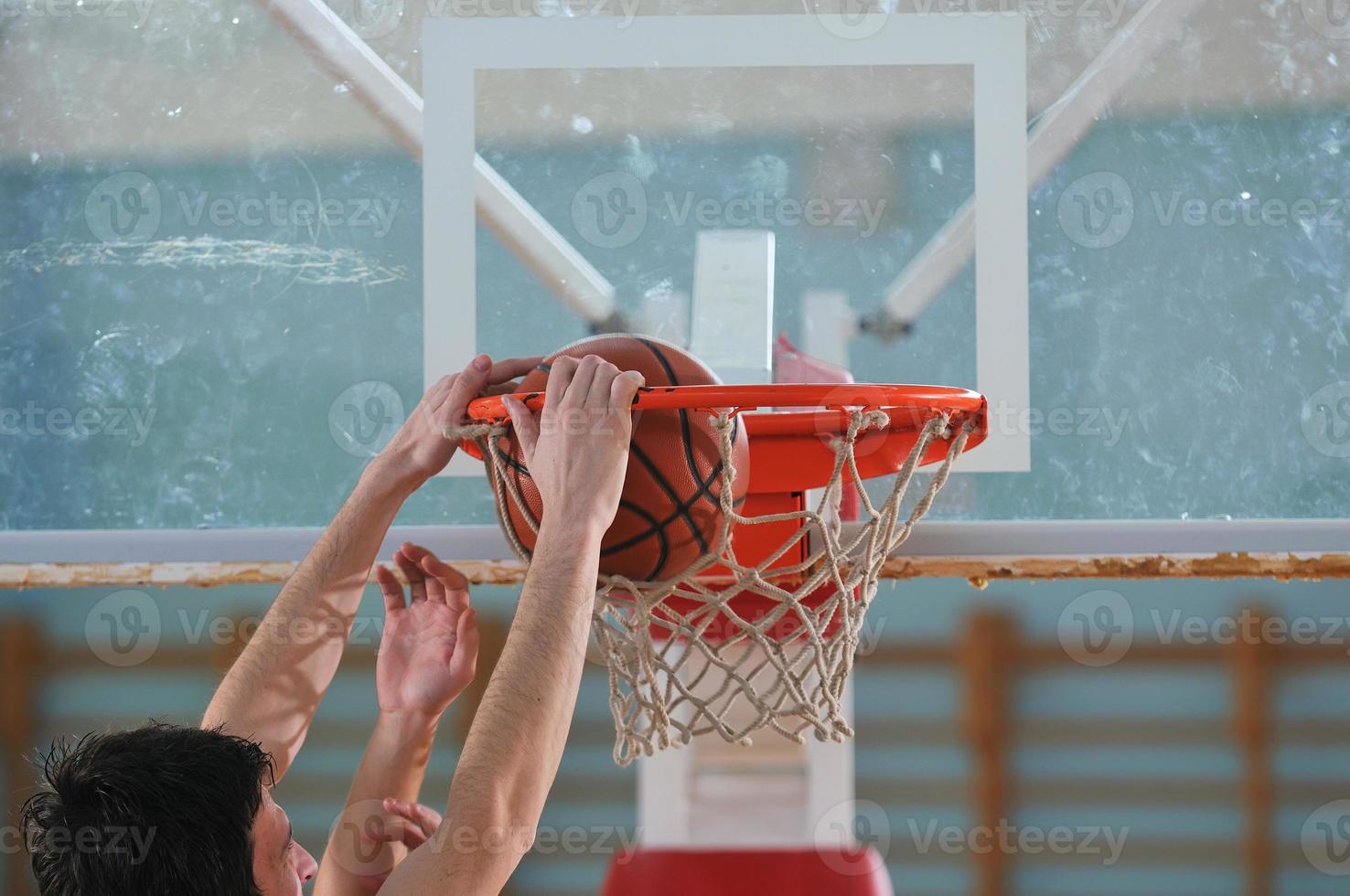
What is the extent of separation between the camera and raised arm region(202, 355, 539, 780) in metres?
1.38

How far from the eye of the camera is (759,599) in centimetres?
151

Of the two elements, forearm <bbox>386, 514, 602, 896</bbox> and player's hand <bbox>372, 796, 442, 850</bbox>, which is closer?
forearm <bbox>386, 514, 602, 896</bbox>

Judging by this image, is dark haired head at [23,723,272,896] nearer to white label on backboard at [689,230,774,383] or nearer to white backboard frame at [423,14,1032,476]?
white backboard frame at [423,14,1032,476]

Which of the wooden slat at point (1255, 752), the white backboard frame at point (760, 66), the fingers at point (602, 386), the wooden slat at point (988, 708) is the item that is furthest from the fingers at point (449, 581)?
the wooden slat at point (1255, 752)

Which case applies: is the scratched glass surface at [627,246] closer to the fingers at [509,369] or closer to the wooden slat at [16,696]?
the fingers at [509,369]

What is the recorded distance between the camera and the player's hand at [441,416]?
53.3 inches

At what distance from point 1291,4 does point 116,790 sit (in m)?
2.13

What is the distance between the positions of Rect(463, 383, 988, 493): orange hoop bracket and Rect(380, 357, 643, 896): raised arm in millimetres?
83

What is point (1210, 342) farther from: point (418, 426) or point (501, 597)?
point (501, 597)

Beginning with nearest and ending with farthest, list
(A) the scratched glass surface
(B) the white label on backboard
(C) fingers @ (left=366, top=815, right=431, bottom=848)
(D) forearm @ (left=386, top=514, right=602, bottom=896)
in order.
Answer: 1. (D) forearm @ (left=386, top=514, right=602, bottom=896)
2. (C) fingers @ (left=366, top=815, right=431, bottom=848)
3. (B) the white label on backboard
4. (A) the scratched glass surface

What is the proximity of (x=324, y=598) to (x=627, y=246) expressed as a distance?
0.73 m

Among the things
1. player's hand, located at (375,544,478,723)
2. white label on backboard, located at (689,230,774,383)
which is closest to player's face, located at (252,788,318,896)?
player's hand, located at (375,544,478,723)

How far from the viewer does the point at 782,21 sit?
5.79 ft

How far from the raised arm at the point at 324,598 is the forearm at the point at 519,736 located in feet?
1.23
